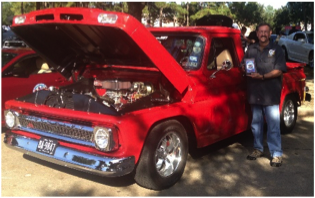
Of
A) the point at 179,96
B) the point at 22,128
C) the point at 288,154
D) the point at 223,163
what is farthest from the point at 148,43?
the point at 288,154

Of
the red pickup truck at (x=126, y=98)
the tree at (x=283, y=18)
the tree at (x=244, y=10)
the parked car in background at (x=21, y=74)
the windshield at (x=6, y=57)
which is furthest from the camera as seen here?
the tree at (x=283, y=18)

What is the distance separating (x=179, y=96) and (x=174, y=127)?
471 millimetres

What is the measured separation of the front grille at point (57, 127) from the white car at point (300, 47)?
15582mm

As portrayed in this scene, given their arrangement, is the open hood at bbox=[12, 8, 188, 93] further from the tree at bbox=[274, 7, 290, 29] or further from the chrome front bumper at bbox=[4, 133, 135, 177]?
the tree at bbox=[274, 7, 290, 29]

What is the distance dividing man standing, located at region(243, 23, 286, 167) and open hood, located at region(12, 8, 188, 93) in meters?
1.20

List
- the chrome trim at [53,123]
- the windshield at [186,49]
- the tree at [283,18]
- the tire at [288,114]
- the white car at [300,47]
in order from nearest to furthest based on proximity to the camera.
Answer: the chrome trim at [53,123] < the windshield at [186,49] < the tire at [288,114] < the white car at [300,47] < the tree at [283,18]

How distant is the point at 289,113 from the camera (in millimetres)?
6930

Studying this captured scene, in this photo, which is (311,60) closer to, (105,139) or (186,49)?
(186,49)

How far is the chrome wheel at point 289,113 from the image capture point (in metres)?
6.77

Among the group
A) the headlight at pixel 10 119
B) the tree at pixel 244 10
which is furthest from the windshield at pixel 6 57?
the tree at pixel 244 10

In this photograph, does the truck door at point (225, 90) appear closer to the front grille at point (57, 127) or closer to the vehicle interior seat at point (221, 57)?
the vehicle interior seat at point (221, 57)

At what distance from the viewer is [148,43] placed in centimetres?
405

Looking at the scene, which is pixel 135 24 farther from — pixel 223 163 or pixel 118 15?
pixel 223 163

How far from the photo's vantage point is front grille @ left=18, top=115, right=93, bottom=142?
4.05m
